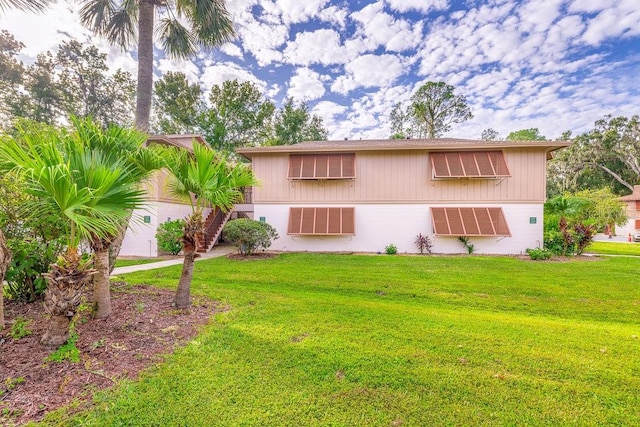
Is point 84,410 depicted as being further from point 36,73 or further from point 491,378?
point 36,73

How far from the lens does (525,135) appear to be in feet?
113

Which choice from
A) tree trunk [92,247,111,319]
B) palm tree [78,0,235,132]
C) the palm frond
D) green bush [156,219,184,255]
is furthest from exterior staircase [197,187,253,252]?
tree trunk [92,247,111,319]

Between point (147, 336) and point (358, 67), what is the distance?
17216 mm

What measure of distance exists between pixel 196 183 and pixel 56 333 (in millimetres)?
2407

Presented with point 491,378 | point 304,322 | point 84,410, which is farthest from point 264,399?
point 491,378

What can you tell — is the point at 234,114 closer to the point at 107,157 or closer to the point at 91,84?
the point at 91,84

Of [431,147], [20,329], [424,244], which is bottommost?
[20,329]

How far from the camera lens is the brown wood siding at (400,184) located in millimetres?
10367

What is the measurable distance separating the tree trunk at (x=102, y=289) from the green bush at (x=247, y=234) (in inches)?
231

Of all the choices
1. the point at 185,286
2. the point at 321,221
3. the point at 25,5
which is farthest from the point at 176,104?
the point at 185,286

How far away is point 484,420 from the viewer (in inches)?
81.4

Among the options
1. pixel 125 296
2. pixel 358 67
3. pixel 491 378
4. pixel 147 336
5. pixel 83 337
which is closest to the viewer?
pixel 491 378

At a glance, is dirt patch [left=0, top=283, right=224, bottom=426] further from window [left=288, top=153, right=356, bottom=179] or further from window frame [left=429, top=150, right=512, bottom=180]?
window frame [left=429, top=150, right=512, bottom=180]

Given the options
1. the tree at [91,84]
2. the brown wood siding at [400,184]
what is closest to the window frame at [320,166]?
the brown wood siding at [400,184]
